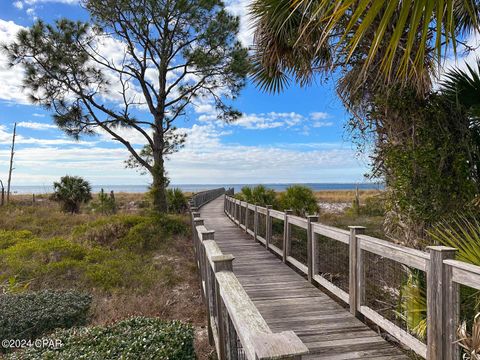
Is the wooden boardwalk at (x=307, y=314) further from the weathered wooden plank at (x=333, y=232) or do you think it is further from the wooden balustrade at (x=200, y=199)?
the wooden balustrade at (x=200, y=199)

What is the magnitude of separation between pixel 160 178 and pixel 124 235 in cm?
652

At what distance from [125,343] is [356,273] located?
2.75 m

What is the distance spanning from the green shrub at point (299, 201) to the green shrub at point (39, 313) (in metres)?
11.4

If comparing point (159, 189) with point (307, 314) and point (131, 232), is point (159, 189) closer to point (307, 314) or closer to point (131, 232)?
point (131, 232)

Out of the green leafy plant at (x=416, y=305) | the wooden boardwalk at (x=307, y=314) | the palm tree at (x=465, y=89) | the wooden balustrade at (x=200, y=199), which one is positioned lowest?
the wooden boardwalk at (x=307, y=314)

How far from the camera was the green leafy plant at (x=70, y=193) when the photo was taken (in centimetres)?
2073

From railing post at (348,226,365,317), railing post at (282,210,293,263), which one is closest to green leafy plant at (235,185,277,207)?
railing post at (282,210,293,263)

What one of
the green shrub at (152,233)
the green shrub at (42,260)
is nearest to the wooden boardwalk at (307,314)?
the green shrub at (42,260)

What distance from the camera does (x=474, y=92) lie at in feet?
15.5

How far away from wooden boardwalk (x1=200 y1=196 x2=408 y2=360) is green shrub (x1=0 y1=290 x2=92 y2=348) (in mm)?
2546

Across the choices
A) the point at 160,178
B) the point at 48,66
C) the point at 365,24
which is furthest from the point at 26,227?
the point at 365,24

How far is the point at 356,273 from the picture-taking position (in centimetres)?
417

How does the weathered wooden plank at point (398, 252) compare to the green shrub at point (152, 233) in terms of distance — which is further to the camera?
the green shrub at point (152, 233)

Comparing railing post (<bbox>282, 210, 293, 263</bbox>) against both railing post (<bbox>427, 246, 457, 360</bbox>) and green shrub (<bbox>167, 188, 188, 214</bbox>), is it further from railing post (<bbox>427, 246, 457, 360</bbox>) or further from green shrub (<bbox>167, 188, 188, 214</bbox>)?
green shrub (<bbox>167, 188, 188, 214</bbox>)
